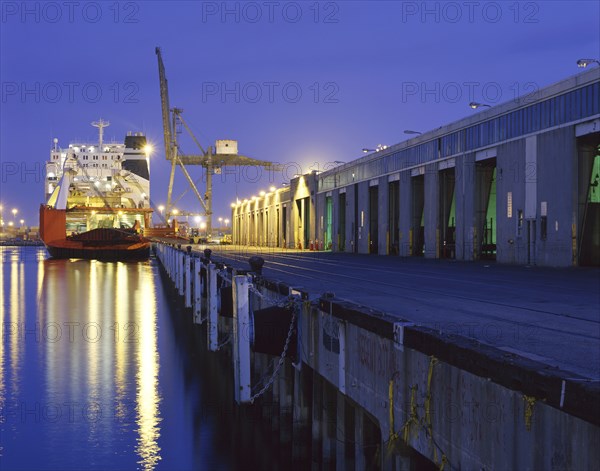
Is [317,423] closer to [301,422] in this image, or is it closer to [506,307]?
[301,422]

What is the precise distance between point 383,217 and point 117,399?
136 feet

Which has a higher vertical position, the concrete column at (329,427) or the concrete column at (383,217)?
the concrete column at (383,217)

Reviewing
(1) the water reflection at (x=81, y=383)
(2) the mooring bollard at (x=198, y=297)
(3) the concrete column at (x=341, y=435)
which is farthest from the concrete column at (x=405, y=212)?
(3) the concrete column at (x=341, y=435)

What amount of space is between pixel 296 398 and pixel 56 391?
8677 millimetres

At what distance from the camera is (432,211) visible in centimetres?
4828

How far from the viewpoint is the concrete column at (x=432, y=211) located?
48.0 metres

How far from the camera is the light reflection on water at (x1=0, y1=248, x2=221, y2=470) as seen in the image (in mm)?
14148

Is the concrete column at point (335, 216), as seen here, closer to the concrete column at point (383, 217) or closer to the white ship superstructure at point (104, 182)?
the concrete column at point (383, 217)

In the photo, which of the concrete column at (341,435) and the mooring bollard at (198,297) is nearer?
the concrete column at (341,435)

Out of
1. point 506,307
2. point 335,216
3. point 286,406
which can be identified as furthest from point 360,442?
point 335,216

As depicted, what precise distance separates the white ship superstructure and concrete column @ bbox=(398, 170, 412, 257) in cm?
4732

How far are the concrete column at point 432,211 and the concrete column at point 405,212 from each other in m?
3.22

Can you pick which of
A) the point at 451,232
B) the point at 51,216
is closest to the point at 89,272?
the point at 51,216

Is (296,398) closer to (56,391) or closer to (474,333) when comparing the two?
(474,333)
